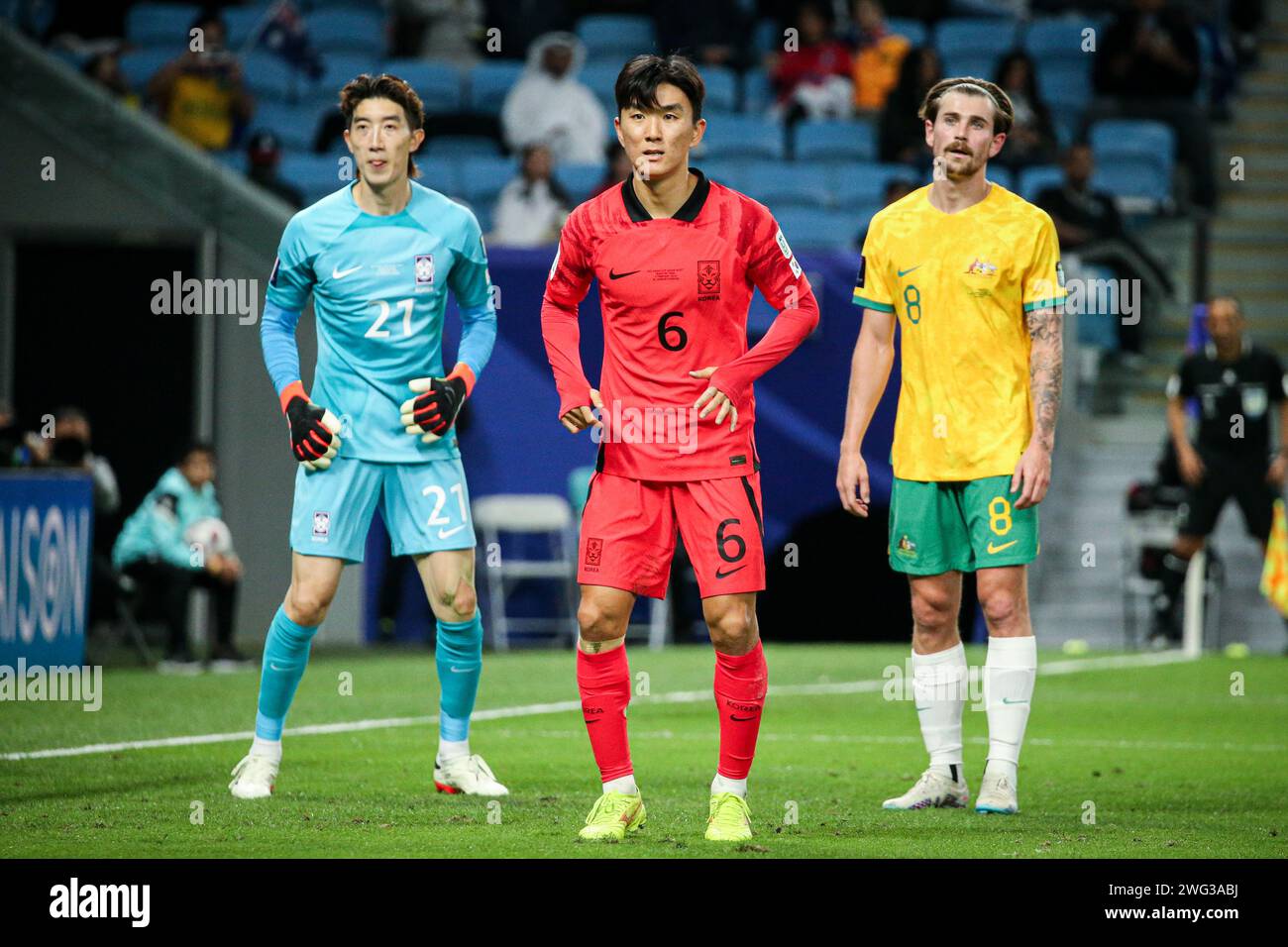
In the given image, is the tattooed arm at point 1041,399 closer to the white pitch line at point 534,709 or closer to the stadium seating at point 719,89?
the white pitch line at point 534,709

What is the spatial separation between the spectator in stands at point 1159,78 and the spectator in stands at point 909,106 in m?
2.07

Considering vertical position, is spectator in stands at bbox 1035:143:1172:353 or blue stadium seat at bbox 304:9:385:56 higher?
blue stadium seat at bbox 304:9:385:56

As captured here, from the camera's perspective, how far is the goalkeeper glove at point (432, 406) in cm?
680

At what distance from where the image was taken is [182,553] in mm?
13359

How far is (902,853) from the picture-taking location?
5578mm

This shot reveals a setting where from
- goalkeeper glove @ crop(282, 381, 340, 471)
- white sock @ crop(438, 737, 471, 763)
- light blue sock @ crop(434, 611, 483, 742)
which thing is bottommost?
white sock @ crop(438, 737, 471, 763)

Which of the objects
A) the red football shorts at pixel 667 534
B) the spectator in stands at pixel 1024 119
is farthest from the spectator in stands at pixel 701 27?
the red football shorts at pixel 667 534

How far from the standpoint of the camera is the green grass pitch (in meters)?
5.79

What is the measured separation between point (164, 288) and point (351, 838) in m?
10.8

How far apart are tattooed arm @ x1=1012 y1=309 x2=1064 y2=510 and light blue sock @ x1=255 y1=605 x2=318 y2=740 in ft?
8.06

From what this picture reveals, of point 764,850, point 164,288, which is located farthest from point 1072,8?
point 764,850

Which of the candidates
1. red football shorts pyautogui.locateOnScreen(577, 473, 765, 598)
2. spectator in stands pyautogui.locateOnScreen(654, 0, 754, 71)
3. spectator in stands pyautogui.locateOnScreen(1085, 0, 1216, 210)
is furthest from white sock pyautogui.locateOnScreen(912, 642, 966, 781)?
spectator in stands pyautogui.locateOnScreen(1085, 0, 1216, 210)

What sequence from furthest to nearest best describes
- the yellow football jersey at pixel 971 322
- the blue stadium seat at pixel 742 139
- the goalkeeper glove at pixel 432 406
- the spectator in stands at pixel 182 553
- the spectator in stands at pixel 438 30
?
the spectator in stands at pixel 438 30, the blue stadium seat at pixel 742 139, the spectator in stands at pixel 182 553, the goalkeeper glove at pixel 432 406, the yellow football jersey at pixel 971 322

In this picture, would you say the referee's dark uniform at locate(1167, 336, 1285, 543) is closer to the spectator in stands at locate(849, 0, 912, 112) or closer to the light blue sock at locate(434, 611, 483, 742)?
the spectator in stands at locate(849, 0, 912, 112)
